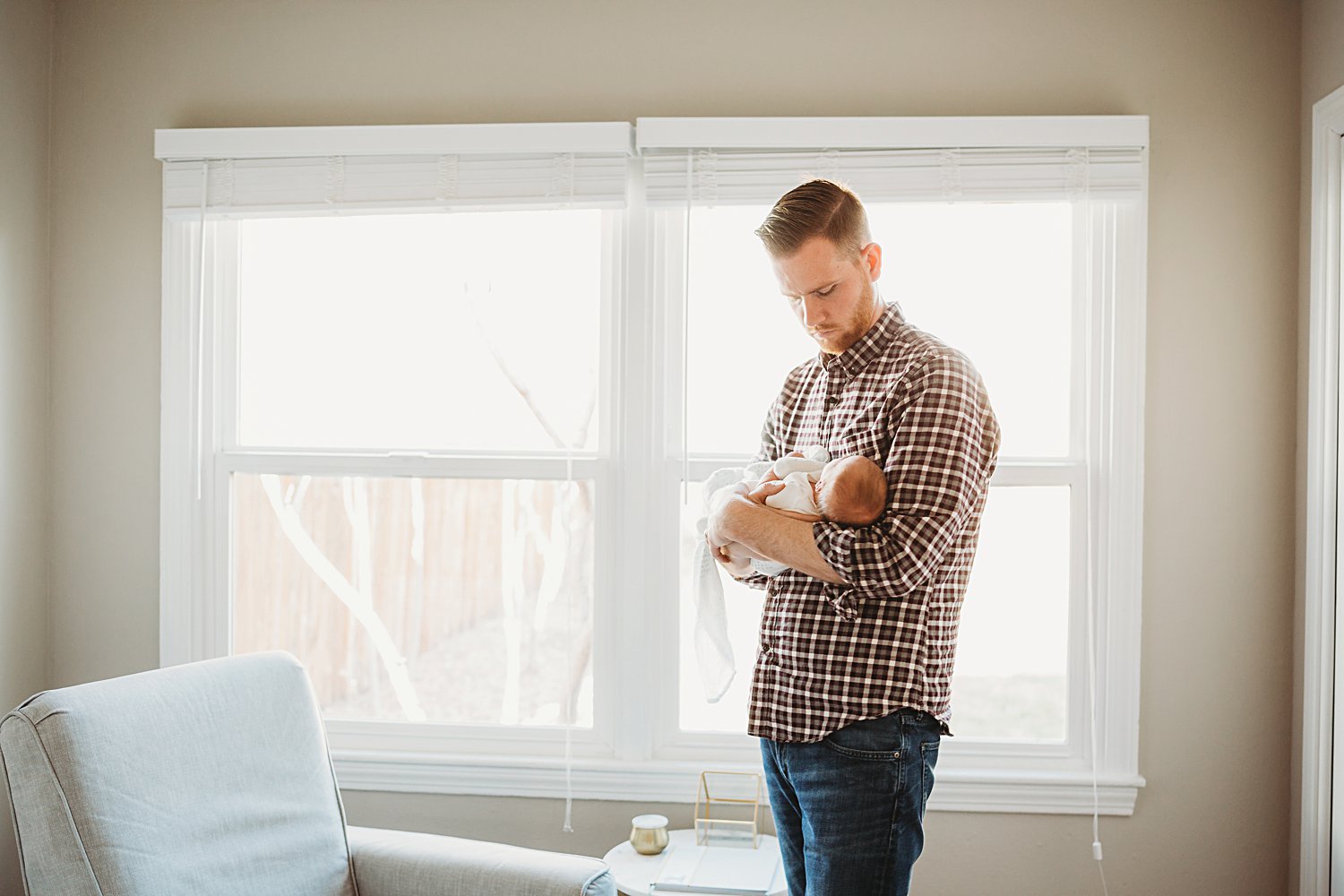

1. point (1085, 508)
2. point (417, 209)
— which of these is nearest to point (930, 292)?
point (1085, 508)

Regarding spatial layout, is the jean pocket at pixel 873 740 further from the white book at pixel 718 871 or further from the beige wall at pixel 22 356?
the beige wall at pixel 22 356

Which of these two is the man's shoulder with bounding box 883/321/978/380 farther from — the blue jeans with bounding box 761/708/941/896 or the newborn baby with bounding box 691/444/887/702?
the blue jeans with bounding box 761/708/941/896

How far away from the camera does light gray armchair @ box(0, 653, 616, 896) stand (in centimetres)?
154

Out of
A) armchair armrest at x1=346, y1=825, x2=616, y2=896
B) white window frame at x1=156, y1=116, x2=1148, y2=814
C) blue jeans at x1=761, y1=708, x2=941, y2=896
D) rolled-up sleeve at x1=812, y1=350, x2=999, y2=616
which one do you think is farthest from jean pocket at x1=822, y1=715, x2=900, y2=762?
white window frame at x1=156, y1=116, x2=1148, y2=814

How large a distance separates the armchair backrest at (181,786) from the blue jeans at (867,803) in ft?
2.99

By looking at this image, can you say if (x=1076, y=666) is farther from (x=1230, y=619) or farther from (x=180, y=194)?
(x=180, y=194)

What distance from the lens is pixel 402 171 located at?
8.11 ft

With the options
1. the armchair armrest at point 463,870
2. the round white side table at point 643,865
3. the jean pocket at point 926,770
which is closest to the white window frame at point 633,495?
the round white side table at point 643,865

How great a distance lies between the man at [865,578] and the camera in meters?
1.42

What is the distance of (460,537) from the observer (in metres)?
2.57

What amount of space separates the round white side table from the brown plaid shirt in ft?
2.34

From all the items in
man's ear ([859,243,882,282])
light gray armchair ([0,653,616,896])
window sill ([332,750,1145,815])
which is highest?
man's ear ([859,243,882,282])

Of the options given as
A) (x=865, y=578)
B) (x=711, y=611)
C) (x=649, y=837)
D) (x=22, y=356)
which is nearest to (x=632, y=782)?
(x=649, y=837)

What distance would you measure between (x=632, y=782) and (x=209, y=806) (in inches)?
40.6
